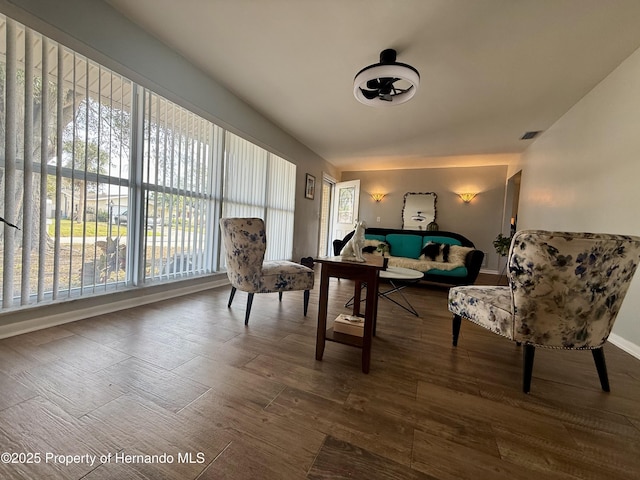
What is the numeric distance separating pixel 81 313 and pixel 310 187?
4.11 meters

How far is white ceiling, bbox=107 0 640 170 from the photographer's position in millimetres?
1805

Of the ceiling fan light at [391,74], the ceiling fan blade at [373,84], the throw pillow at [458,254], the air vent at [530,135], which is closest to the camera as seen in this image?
the ceiling fan light at [391,74]

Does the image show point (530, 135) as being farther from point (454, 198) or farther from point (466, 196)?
point (454, 198)

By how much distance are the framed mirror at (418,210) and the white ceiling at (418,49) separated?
7.70 feet

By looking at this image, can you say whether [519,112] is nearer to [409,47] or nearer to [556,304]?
[409,47]

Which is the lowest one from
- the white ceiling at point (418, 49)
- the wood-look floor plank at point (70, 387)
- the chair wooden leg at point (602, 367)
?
the wood-look floor plank at point (70, 387)

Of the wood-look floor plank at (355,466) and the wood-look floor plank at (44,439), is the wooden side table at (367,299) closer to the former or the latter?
the wood-look floor plank at (355,466)

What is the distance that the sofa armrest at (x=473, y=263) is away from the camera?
143 inches

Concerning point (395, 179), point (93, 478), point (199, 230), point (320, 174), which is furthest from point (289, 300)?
point (395, 179)

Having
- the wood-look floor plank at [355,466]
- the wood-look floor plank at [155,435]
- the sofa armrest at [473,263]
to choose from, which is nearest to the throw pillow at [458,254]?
the sofa armrest at [473,263]

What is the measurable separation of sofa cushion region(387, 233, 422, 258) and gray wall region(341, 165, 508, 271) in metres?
1.51

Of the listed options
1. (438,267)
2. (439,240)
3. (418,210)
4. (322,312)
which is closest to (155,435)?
(322,312)

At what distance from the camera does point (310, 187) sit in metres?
5.32

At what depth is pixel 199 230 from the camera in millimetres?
3023
